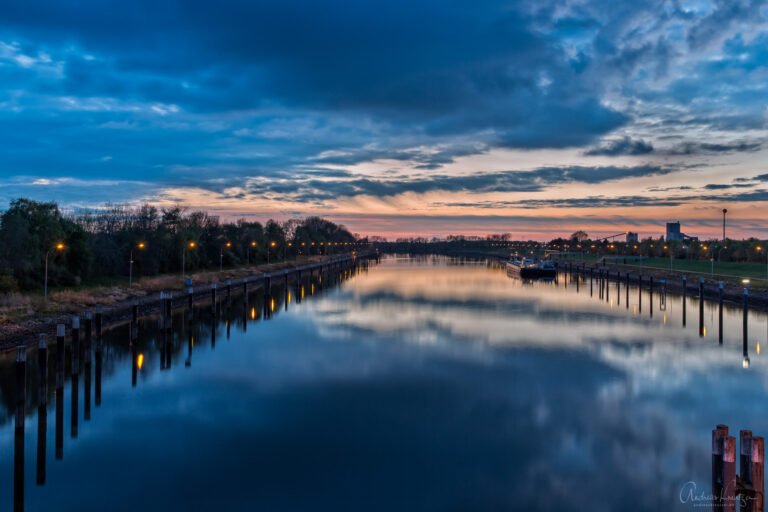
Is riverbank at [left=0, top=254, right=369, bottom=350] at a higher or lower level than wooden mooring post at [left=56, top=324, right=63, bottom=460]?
higher

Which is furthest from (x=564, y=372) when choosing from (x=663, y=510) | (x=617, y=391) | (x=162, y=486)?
(x=162, y=486)

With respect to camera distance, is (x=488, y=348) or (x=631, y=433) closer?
(x=631, y=433)

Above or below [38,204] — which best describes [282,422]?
below

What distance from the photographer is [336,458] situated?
14.5 metres

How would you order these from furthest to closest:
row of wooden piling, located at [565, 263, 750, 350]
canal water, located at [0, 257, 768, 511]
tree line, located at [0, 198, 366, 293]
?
tree line, located at [0, 198, 366, 293], row of wooden piling, located at [565, 263, 750, 350], canal water, located at [0, 257, 768, 511]

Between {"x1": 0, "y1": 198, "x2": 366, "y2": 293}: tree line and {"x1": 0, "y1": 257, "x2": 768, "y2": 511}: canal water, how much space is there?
15.1 m

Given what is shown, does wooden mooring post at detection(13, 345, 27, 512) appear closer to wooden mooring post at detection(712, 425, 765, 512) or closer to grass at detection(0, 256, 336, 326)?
wooden mooring post at detection(712, 425, 765, 512)

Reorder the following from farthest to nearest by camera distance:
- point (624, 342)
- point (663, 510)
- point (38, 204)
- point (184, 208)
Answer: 1. point (184, 208)
2. point (38, 204)
3. point (624, 342)
4. point (663, 510)

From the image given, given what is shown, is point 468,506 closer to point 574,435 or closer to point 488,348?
point 574,435

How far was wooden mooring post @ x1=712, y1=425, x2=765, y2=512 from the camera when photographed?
10219mm

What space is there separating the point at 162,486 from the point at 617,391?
52.7 ft

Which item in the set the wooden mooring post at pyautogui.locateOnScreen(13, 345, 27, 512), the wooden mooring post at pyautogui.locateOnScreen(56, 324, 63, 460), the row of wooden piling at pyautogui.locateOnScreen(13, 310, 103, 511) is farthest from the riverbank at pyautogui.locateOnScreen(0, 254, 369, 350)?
the wooden mooring post at pyautogui.locateOnScreen(13, 345, 27, 512)

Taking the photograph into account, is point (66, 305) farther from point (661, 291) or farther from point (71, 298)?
point (661, 291)

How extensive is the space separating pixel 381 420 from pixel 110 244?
51169 mm
